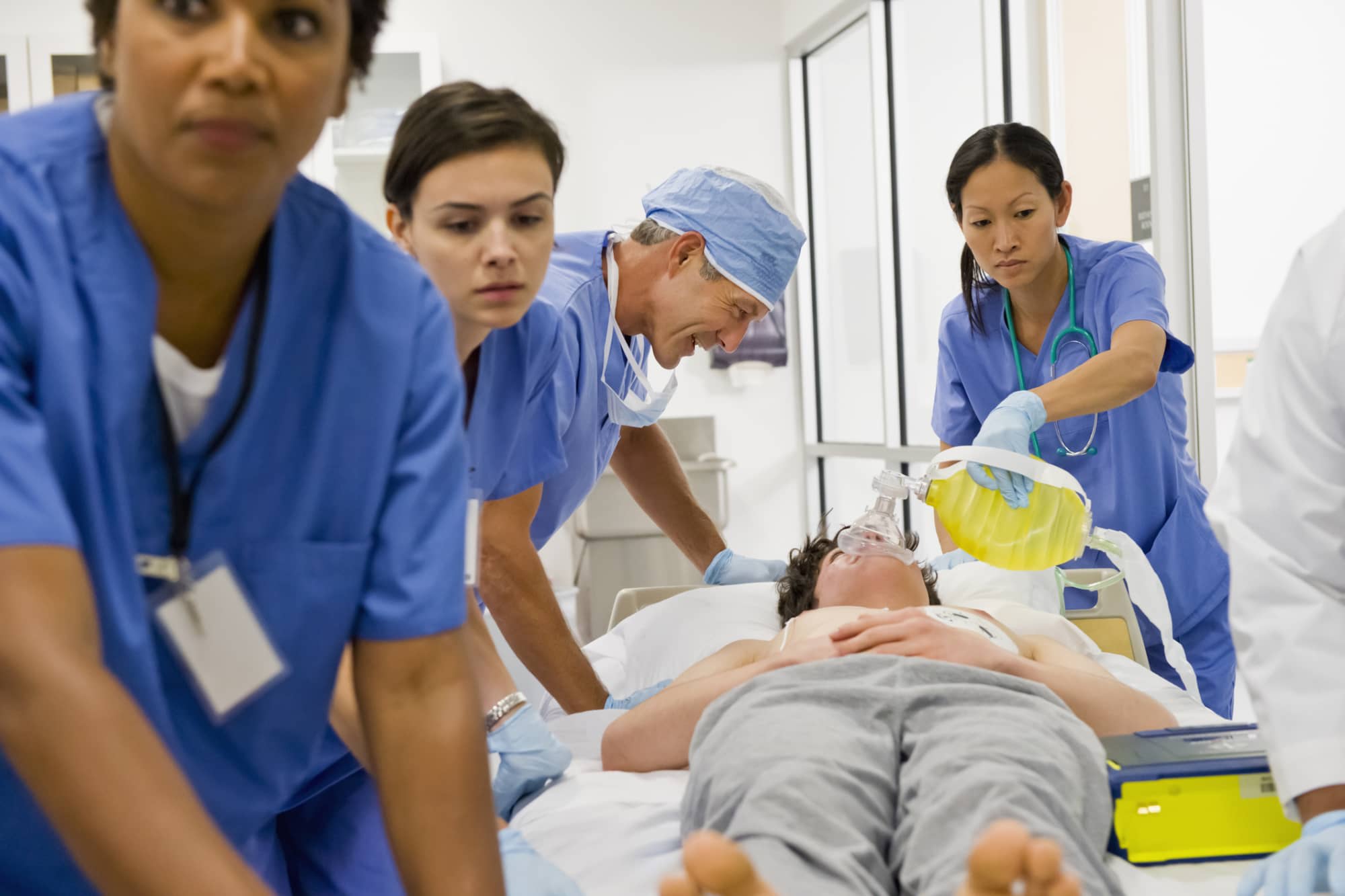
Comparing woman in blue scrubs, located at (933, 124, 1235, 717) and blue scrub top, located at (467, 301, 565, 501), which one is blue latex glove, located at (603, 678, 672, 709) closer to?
blue scrub top, located at (467, 301, 565, 501)

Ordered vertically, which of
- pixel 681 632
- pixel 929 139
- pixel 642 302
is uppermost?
pixel 929 139

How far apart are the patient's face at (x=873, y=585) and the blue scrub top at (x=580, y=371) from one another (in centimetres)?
50

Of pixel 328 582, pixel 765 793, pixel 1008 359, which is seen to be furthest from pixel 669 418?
pixel 328 582

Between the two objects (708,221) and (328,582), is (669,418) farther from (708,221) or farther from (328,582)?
(328,582)

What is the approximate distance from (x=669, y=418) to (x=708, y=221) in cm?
277

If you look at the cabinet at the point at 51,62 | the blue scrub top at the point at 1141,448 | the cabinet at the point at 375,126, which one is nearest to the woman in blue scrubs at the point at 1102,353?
the blue scrub top at the point at 1141,448

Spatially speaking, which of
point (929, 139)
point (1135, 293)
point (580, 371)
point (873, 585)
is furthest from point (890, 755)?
point (929, 139)

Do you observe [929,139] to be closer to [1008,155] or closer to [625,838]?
[1008,155]

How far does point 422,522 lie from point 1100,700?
1.11 metres

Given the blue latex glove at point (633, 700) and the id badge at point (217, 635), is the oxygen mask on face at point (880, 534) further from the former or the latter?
the id badge at point (217, 635)

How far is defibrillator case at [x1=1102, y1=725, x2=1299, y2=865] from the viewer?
1.28 meters

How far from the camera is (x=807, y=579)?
87.1 inches

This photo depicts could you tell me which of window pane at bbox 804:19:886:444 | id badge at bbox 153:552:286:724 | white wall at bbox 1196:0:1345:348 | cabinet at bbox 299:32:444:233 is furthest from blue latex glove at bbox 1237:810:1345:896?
cabinet at bbox 299:32:444:233

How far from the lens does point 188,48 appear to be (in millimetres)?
680
